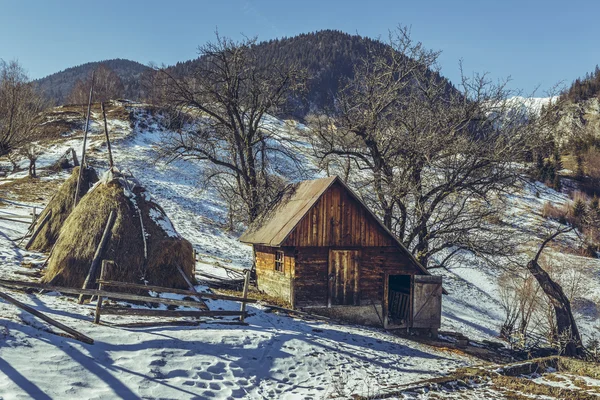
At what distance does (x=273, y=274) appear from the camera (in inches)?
749

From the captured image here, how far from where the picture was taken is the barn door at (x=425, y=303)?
18.2 meters

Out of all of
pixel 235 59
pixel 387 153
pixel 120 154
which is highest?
pixel 235 59

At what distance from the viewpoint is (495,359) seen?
1625cm

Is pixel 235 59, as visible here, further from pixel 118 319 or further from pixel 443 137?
pixel 118 319

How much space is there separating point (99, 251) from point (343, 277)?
904 centimetres

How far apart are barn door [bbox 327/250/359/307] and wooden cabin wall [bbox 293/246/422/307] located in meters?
0.20

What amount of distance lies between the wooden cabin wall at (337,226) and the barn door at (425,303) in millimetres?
2056

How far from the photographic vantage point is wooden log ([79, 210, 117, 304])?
12.8 meters

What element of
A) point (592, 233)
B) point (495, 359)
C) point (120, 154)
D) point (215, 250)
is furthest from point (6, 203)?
point (592, 233)

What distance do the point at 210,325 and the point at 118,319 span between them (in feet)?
8.28

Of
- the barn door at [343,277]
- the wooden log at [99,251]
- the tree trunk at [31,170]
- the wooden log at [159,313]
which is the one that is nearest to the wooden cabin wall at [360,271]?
the barn door at [343,277]

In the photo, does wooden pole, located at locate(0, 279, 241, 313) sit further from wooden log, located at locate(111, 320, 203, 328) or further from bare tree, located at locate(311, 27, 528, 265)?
bare tree, located at locate(311, 27, 528, 265)

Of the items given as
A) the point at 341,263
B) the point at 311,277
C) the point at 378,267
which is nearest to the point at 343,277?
the point at 341,263

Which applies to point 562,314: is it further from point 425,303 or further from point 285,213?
point 285,213
